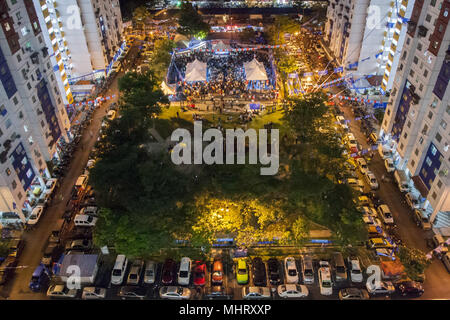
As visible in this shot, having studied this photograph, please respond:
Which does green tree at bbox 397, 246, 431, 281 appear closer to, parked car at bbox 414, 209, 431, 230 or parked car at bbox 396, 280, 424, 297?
parked car at bbox 396, 280, 424, 297

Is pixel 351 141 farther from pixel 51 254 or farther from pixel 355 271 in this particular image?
pixel 51 254

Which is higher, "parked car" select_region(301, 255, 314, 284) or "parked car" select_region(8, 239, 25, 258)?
"parked car" select_region(8, 239, 25, 258)

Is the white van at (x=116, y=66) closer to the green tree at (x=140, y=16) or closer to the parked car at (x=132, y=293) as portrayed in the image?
the green tree at (x=140, y=16)

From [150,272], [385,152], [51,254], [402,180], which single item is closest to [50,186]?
[51,254]

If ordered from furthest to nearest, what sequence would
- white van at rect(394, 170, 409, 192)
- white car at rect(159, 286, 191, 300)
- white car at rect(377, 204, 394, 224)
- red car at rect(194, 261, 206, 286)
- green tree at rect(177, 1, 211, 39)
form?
green tree at rect(177, 1, 211, 39) → white van at rect(394, 170, 409, 192) → white car at rect(377, 204, 394, 224) → red car at rect(194, 261, 206, 286) → white car at rect(159, 286, 191, 300)

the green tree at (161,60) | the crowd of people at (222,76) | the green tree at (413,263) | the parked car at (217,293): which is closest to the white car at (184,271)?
the parked car at (217,293)

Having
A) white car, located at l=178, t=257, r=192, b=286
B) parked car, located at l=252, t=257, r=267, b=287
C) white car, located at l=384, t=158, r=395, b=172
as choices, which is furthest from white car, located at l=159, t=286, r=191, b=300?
white car, located at l=384, t=158, r=395, b=172

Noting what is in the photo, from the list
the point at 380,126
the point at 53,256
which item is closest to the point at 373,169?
the point at 380,126
